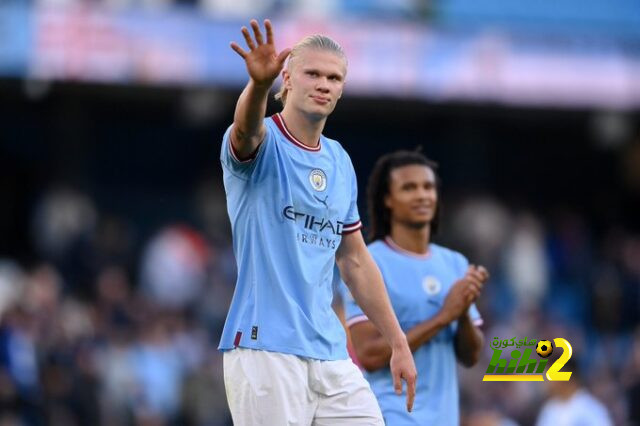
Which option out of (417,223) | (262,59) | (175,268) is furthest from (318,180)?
(175,268)

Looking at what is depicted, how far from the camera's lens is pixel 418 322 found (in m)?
7.17

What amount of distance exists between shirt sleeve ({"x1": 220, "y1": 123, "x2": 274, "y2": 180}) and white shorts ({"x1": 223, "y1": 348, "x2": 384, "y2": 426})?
699 millimetres

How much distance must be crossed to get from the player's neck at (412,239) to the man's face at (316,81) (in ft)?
6.14

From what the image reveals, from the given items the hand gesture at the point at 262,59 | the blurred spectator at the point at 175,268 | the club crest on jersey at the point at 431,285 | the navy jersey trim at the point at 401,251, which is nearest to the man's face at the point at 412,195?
the navy jersey trim at the point at 401,251

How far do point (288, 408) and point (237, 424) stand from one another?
0.21 metres

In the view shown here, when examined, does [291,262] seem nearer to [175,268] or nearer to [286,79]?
[286,79]

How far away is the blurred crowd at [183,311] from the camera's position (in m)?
13.8

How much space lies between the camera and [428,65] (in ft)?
63.8

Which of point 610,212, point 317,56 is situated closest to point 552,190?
point 610,212

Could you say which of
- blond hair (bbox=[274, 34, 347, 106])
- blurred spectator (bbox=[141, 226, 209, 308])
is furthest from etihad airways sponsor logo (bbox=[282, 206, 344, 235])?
blurred spectator (bbox=[141, 226, 209, 308])

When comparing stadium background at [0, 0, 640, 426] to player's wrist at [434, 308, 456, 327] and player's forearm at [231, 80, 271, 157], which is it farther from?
player's forearm at [231, 80, 271, 157]

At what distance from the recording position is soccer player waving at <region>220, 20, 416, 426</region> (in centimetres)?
543

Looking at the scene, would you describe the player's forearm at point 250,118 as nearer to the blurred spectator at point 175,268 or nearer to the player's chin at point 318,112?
the player's chin at point 318,112

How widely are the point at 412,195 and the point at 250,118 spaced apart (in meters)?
2.37
